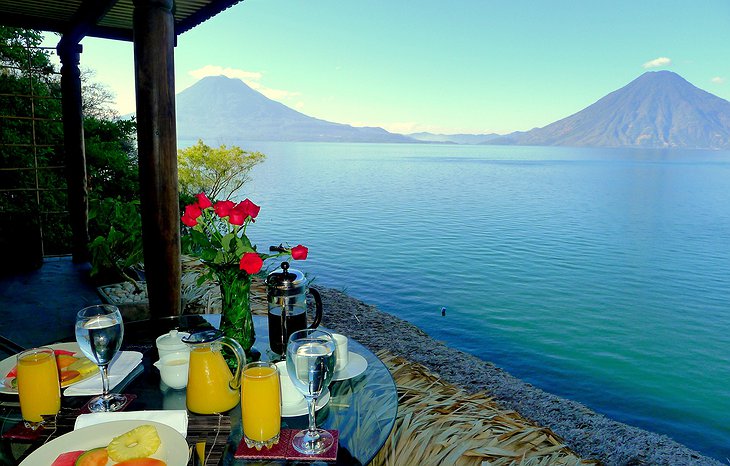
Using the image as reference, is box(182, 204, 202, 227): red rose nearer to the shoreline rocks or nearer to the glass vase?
the glass vase

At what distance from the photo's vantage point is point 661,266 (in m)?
15.8

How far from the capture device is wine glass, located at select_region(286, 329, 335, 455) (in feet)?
3.99

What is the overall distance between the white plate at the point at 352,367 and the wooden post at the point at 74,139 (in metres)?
4.75

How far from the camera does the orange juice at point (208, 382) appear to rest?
1.35 metres

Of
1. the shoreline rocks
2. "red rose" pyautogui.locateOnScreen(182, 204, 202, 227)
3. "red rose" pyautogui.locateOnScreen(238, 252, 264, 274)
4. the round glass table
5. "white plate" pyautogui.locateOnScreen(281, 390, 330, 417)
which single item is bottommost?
the shoreline rocks

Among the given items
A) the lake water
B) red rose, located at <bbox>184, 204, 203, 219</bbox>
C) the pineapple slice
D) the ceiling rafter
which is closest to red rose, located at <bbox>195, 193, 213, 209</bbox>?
red rose, located at <bbox>184, 204, 203, 219</bbox>

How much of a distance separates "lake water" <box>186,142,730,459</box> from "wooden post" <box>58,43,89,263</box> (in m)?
6.03

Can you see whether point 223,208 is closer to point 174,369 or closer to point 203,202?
point 203,202

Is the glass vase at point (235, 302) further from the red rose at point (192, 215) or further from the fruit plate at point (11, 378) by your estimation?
the fruit plate at point (11, 378)

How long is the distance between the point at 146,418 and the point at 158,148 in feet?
5.48

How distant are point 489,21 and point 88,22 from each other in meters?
126

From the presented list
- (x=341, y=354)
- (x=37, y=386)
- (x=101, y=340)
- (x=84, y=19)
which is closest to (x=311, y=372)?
(x=341, y=354)

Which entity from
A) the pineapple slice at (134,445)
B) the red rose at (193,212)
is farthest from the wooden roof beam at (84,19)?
the pineapple slice at (134,445)

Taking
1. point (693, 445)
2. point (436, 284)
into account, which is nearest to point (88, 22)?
point (693, 445)
